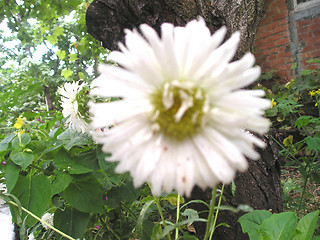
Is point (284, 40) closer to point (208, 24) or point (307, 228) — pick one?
point (208, 24)

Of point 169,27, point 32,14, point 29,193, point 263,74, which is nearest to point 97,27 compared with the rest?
point 29,193

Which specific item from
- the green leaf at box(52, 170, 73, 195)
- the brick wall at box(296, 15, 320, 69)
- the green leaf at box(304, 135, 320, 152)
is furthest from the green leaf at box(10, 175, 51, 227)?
the brick wall at box(296, 15, 320, 69)

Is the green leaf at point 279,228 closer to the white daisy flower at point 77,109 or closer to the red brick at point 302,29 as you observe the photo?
the white daisy flower at point 77,109

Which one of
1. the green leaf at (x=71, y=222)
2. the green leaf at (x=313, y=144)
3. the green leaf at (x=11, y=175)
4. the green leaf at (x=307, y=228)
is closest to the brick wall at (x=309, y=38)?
the green leaf at (x=313, y=144)

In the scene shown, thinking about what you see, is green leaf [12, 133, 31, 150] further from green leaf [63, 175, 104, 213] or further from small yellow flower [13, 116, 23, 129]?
green leaf [63, 175, 104, 213]

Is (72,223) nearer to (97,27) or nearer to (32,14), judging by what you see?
(97,27)
